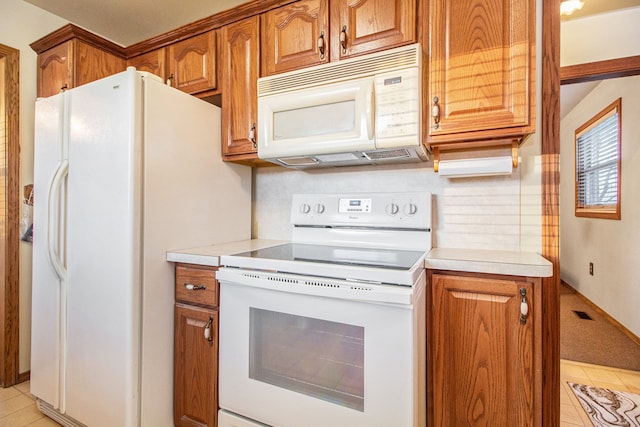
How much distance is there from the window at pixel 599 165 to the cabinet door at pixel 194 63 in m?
3.55

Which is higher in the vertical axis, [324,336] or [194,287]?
[194,287]

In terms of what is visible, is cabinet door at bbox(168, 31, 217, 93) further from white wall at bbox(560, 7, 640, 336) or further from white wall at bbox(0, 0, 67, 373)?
white wall at bbox(560, 7, 640, 336)

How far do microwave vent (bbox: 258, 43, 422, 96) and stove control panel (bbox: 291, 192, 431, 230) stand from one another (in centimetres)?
60

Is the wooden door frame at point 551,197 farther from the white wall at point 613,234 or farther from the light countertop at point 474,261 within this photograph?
the white wall at point 613,234

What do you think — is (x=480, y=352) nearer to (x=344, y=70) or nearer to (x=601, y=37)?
(x=344, y=70)

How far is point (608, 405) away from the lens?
5.90 feet

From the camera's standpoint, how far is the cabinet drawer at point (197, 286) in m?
1.42

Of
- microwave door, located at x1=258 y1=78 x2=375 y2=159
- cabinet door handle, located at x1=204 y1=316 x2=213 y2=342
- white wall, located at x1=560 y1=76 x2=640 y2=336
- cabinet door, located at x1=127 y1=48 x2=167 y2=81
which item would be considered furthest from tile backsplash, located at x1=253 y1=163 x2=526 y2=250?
white wall, located at x1=560 y1=76 x2=640 y2=336

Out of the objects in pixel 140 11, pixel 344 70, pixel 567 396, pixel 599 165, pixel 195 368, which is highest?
pixel 140 11

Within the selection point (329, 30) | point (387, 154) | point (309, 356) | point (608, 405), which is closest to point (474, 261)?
point (387, 154)

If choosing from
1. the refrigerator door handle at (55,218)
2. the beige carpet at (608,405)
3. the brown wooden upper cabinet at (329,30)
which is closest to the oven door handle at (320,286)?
the refrigerator door handle at (55,218)

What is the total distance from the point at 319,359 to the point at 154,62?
6.60 feet

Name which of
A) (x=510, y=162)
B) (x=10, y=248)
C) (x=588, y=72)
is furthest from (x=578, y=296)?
(x=10, y=248)

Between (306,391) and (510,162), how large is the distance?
1274mm
